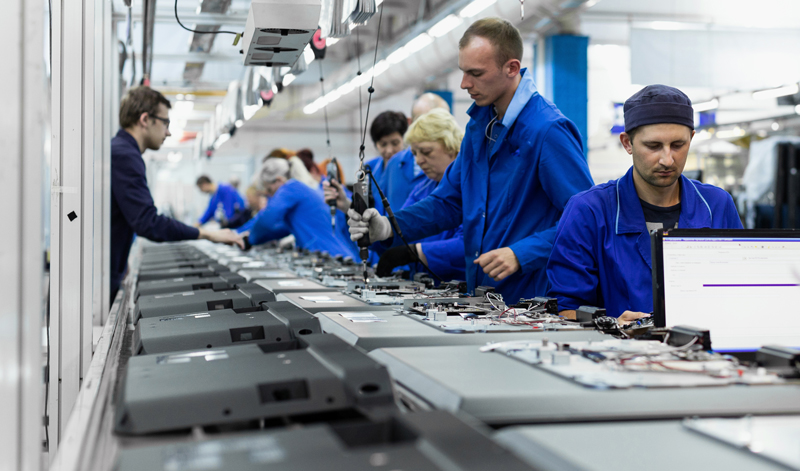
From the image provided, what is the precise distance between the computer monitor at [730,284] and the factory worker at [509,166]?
2.82 feet

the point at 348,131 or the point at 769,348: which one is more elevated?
the point at 348,131

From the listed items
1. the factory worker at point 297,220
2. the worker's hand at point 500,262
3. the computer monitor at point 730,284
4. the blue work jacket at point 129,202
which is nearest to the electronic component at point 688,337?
the computer monitor at point 730,284

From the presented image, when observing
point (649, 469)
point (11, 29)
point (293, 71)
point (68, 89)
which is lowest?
point (649, 469)

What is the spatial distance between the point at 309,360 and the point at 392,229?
1794 mm

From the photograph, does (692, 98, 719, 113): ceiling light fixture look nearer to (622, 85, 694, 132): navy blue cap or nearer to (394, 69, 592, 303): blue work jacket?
(394, 69, 592, 303): blue work jacket

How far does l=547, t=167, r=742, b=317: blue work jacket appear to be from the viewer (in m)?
1.91

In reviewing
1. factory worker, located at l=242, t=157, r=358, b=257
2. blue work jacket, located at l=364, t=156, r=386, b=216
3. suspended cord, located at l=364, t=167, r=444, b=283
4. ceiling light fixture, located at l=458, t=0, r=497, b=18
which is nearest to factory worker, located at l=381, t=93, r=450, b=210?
blue work jacket, located at l=364, t=156, r=386, b=216

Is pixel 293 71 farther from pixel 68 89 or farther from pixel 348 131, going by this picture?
pixel 348 131

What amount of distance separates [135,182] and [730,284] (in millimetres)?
2723

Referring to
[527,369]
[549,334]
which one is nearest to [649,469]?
[527,369]

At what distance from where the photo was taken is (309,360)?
3.43 ft

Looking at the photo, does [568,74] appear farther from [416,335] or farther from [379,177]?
[416,335]

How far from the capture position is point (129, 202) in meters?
3.31

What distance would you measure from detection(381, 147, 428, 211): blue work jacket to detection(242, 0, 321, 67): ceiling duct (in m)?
1.66
